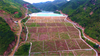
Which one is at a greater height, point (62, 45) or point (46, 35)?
point (46, 35)

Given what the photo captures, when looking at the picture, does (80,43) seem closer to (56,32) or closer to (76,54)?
(76,54)

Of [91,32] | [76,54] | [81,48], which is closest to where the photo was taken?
[76,54]

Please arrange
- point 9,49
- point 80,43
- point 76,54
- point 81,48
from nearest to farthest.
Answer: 1. point 9,49
2. point 76,54
3. point 81,48
4. point 80,43

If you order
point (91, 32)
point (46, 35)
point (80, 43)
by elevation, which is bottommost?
point (80, 43)

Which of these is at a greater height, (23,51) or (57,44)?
(57,44)

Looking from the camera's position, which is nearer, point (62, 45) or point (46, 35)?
point (62, 45)

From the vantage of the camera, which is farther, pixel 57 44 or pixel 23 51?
pixel 57 44

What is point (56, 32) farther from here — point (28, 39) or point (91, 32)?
point (91, 32)

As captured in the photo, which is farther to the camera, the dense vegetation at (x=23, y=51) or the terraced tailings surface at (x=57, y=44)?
the terraced tailings surface at (x=57, y=44)

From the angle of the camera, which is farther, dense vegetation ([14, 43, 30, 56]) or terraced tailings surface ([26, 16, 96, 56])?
terraced tailings surface ([26, 16, 96, 56])

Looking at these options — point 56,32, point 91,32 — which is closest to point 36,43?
point 56,32
